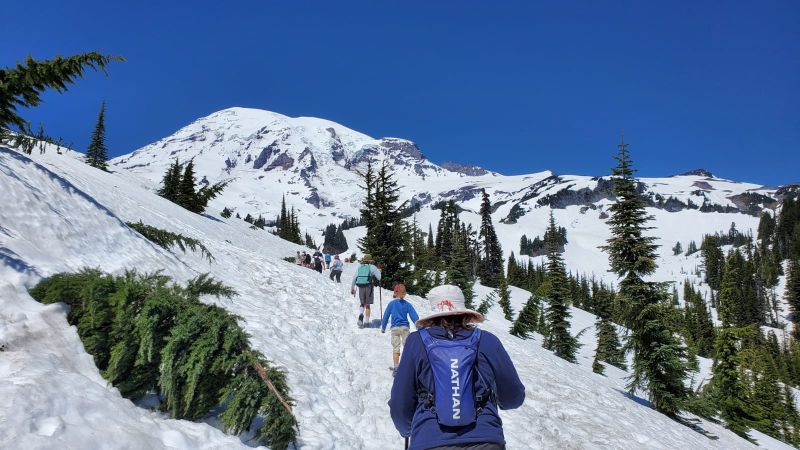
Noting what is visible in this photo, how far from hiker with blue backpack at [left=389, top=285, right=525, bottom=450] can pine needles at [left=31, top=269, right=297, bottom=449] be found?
8.81 ft

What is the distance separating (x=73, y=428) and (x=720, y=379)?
31.8 metres

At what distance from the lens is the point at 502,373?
10.3 feet

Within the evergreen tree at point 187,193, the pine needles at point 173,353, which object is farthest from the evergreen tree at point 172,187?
the pine needles at point 173,353

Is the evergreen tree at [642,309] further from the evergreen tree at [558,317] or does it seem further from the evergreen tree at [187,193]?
the evergreen tree at [187,193]

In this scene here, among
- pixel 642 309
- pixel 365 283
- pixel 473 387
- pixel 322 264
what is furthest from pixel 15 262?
pixel 322 264

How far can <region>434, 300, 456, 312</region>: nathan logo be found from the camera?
326 centimetres

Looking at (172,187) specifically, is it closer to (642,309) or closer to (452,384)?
(642,309)

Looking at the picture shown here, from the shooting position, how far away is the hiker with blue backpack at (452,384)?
2852 mm

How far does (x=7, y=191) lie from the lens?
722 centimetres

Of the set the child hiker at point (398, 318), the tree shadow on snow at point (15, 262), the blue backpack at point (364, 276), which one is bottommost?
the child hiker at point (398, 318)

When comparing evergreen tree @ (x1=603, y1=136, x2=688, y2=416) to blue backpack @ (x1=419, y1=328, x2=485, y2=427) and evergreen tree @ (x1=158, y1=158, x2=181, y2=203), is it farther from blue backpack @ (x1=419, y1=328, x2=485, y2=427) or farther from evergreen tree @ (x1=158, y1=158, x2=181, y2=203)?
evergreen tree @ (x1=158, y1=158, x2=181, y2=203)

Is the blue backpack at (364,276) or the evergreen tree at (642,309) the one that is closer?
the blue backpack at (364,276)

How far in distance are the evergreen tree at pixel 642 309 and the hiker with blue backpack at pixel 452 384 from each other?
15.8m

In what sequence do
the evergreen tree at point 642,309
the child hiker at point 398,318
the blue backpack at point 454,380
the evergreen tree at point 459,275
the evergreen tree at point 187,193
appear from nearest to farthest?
the blue backpack at point 454,380
the child hiker at point 398,318
the evergreen tree at point 642,309
the evergreen tree at point 459,275
the evergreen tree at point 187,193
